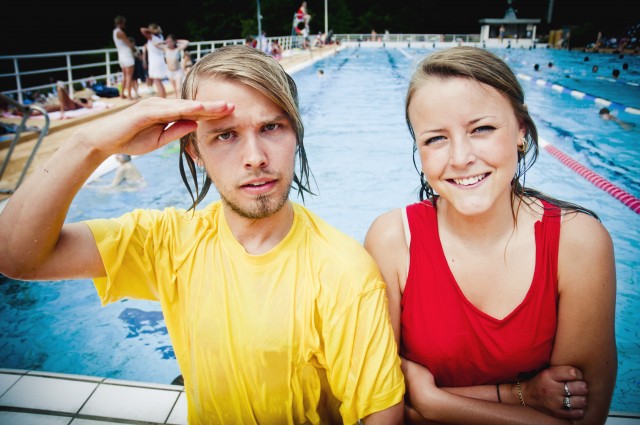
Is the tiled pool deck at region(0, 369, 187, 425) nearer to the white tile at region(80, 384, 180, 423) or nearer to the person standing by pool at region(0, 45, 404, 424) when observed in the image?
the white tile at region(80, 384, 180, 423)

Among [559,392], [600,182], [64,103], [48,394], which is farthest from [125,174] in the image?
[600,182]

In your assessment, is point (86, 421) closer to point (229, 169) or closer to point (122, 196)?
point (229, 169)

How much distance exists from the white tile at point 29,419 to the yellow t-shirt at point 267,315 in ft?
2.69

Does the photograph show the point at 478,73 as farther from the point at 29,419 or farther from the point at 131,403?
the point at 29,419

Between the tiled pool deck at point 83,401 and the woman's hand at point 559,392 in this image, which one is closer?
the woman's hand at point 559,392

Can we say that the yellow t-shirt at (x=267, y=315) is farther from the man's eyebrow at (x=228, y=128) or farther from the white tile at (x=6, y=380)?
the white tile at (x=6, y=380)

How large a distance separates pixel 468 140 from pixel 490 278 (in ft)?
1.91

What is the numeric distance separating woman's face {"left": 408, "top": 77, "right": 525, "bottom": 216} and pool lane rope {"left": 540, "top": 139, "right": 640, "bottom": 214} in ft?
17.6

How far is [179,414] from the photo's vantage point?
2.11 m

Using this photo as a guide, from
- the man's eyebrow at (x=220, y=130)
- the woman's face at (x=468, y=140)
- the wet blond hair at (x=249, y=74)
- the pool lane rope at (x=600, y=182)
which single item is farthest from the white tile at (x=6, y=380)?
the pool lane rope at (x=600, y=182)

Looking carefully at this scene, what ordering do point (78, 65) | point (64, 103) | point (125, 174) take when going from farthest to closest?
point (78, 65), point (64, 103), point (125, 174)

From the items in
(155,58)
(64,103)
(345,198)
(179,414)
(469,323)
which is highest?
(155,58)

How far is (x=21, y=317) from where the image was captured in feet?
13.3

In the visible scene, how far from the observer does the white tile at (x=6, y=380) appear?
226 cm
